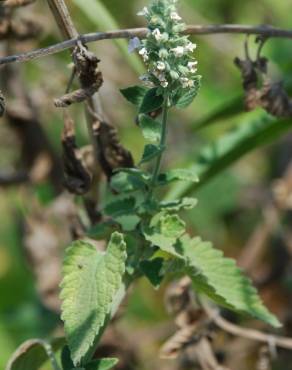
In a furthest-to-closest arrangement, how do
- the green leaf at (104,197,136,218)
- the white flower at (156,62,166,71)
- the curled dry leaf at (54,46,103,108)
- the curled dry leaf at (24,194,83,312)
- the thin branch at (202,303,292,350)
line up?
1. the curled dry leaf at (24,194,83,312)
2. the thin branch at (202,303,292,350)
3. the green leaf at (104,197,136,218)
4. the curled dry leaf at (54,46,103,108)
5. the white flower at (156,62,166,71)

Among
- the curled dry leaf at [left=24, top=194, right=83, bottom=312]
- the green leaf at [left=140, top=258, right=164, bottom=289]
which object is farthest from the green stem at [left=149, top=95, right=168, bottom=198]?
the curled dry leaf at [left=24, top=194, right=83, bottom=312]

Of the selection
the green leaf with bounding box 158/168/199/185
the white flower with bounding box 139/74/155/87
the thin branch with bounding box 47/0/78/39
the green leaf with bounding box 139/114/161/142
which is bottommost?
the green leaf with bounding box 158/168/199/185

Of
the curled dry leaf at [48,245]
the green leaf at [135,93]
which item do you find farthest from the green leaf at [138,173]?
the curled dry leaf at [48,245]

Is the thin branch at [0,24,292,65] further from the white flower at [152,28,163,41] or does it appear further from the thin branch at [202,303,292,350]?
the thin branch at [202,303,292,350]

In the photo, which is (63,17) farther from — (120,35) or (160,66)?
(160,66)

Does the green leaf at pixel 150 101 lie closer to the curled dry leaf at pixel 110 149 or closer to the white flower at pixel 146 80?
the white flower at pixel 146 80

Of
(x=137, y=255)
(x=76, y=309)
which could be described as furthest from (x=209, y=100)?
(x=76, y=309)
